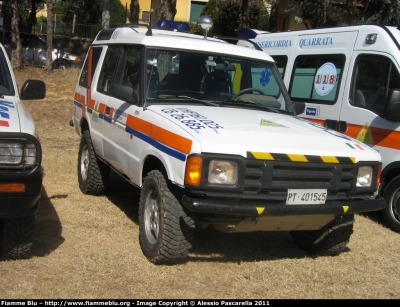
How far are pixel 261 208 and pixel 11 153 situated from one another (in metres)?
1.97

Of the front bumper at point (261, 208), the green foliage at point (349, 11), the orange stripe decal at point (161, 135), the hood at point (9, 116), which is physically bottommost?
the front bumper at point (261, 208)

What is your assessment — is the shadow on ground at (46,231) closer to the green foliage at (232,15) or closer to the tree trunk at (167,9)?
the tree trunk at (167,9)

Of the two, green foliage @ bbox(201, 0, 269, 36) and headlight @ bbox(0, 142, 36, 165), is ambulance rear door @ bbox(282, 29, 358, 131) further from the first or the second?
green foliage @ bbox(201, 0, 269, 36)

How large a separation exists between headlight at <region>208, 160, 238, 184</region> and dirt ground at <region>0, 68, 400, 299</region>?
2.90 feet

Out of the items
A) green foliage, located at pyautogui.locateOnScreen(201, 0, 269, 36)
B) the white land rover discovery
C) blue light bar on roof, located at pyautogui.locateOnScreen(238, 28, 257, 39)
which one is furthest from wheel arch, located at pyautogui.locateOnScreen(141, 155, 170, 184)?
green foliage, located at pyautogui.locateOnScreen(201, 0, 269, 36)

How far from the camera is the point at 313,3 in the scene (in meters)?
19.2

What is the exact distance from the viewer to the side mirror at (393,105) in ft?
19.4

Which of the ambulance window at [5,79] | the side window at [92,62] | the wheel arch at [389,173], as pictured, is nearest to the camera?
the ambulance window at [5,79]

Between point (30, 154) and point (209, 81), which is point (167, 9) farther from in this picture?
point (30, 154)

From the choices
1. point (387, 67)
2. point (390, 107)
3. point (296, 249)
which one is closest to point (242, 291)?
point (296, 249)

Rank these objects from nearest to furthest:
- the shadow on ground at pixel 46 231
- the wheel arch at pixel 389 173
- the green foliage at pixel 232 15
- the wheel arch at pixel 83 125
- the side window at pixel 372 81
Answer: the shadow on ground at pixel 46 231 → the wheel arch at pixel 389 173 → the side window at pixel 372 81 → the wheel arch at pixel 83 125 → the green foliage at pixel 232 15

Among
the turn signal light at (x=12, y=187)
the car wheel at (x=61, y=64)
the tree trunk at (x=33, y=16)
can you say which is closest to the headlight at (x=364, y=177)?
the turn signal light at (x=12, y=187)

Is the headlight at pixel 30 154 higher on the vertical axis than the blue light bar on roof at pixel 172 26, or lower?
lower

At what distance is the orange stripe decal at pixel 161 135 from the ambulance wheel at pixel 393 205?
317 centimetres
